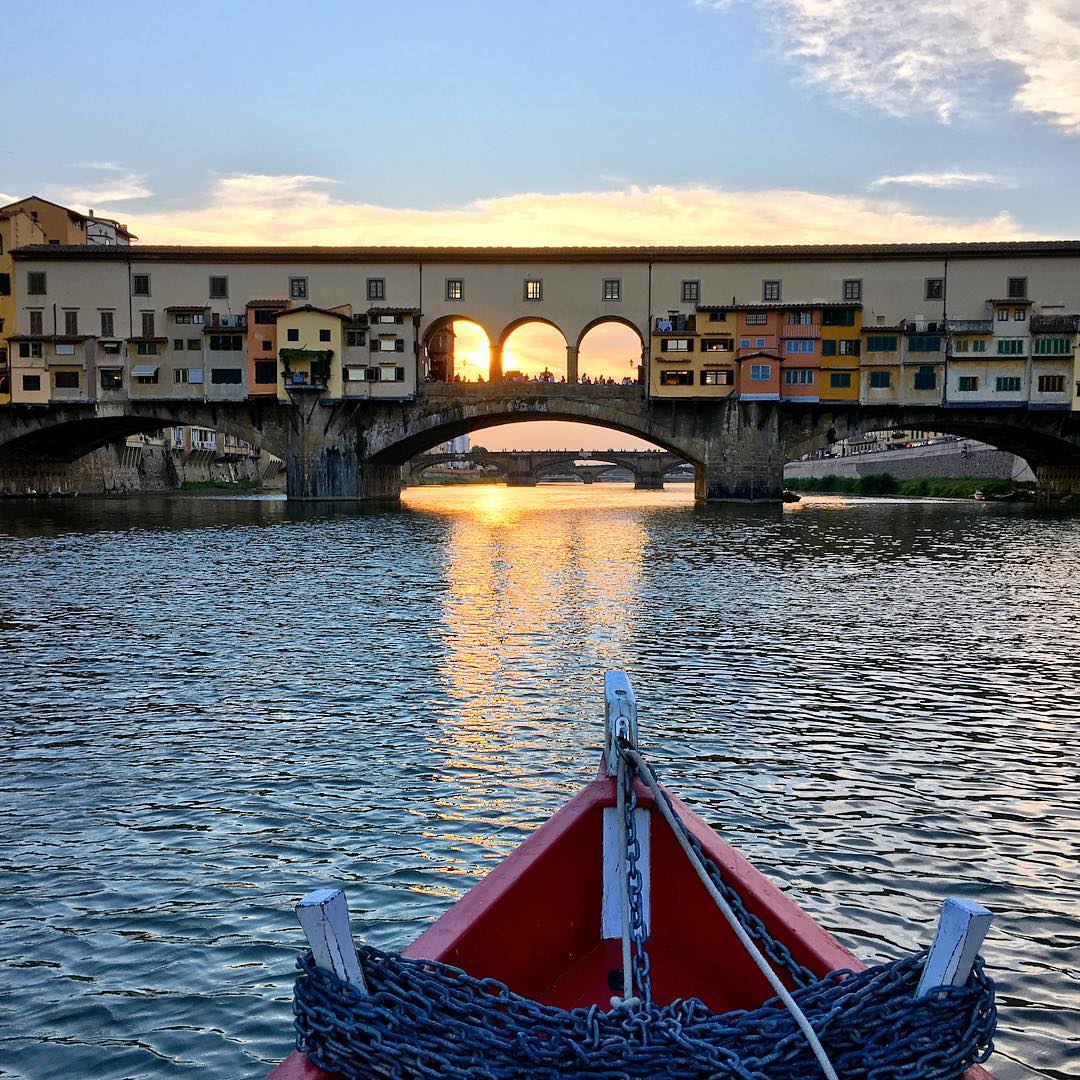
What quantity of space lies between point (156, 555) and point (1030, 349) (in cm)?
4539

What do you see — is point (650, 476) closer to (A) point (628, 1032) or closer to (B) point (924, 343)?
(B) point (924, 343)

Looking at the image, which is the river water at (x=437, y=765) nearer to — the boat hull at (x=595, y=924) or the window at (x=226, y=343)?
the boat hull at (x=595, y=924)

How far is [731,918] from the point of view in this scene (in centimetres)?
338

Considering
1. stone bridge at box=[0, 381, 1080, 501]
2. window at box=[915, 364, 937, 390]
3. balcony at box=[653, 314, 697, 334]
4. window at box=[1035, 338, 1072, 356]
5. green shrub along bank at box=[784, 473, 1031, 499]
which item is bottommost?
green shrub along bank at box=[784, 473, 1031, 499]

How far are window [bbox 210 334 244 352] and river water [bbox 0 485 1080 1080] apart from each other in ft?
121

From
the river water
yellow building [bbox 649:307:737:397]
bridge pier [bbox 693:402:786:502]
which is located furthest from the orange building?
the river water

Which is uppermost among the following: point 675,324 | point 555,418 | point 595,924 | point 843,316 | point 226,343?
point 843,316

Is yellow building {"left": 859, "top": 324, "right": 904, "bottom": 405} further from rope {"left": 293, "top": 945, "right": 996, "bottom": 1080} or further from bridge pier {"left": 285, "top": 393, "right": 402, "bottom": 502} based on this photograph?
rope {"left": 293, "top": 945, "right": 996, "bottom": 1080}

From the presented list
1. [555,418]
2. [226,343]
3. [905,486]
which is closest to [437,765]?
[555,418]

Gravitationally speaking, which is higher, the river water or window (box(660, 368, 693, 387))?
window (box(660, 368, 693, 387))

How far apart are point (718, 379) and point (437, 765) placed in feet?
159

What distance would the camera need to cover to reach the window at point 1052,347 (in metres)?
52.8

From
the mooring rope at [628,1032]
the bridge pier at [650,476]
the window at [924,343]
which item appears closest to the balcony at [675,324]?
the window at [924,343]

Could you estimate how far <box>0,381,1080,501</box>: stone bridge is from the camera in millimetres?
55188
